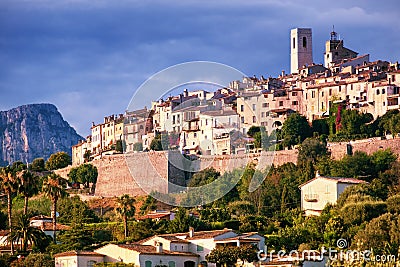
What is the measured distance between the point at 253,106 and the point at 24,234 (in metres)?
32.0

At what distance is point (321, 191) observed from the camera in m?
57.4

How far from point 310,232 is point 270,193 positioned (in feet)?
44.1

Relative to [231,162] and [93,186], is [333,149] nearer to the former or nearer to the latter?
[231,162]

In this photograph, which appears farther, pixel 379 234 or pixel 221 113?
pixel 221 113

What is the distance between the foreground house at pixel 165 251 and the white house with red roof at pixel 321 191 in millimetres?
11152

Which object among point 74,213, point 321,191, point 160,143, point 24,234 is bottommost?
point 24,234

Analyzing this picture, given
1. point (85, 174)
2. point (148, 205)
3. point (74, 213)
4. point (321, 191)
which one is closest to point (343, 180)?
point (321, 191)

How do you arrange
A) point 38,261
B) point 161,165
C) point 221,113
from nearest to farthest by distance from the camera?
point 38,261 → point 161,165 → point 221,113

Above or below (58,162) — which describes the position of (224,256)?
below

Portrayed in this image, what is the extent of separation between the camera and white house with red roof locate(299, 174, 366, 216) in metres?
56.3

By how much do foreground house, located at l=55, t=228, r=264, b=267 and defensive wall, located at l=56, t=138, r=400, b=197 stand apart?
21314 millimetres

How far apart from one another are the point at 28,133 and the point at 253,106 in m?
97.5

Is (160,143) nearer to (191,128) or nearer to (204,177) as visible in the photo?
(191,128)

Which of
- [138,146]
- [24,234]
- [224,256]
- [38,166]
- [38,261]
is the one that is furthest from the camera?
[38,166]
